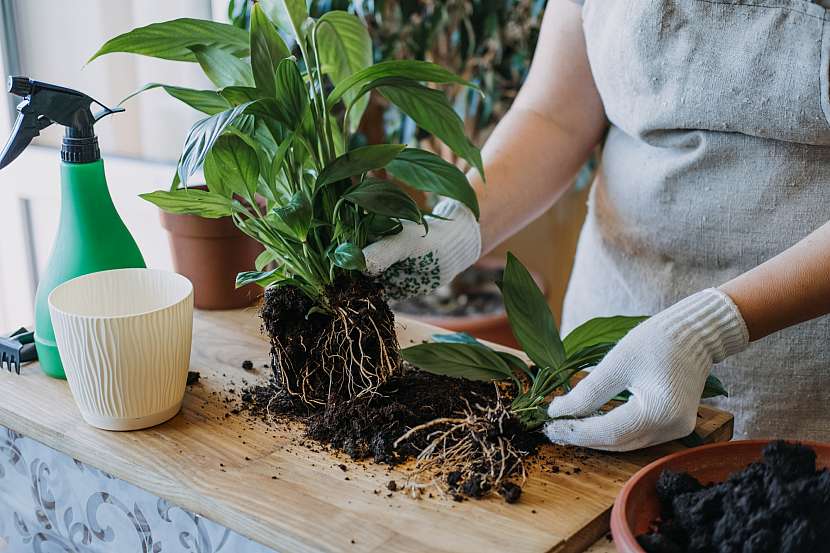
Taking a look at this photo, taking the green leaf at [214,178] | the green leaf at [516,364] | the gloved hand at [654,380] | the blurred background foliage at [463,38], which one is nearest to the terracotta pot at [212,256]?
the green leaf at [214,178]

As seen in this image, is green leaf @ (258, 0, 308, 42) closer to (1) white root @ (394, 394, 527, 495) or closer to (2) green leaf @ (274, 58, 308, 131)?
(2) green leaf @ (274, 58, 308, 131)

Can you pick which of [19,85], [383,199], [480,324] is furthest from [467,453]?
[480,324]

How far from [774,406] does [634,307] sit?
228 millimetres

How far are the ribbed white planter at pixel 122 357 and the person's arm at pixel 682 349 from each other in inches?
15.3

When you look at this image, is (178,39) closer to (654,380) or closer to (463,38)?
(654,380)

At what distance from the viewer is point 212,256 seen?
1222 mm

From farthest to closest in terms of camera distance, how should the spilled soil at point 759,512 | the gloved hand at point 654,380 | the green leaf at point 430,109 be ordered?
the green leaf at point 430,109 → the gloved hand at point 654,380 → the spilled soil at point 759,512

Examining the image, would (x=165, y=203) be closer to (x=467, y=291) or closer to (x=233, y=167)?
(x=233, y=167)

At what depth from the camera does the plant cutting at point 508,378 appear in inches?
33.2

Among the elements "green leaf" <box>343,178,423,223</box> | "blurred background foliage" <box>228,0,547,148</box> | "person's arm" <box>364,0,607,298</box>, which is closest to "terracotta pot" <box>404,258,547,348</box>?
"blurred background foliage" <box>228,0,547,148</box>

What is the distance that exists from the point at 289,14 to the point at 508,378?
0.46 meters

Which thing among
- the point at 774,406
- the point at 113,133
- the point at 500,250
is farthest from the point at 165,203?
the point at 500,250

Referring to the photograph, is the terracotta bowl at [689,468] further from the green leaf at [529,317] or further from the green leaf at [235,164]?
the green leaf at [235,164]

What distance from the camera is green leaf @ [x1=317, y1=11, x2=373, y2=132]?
1034 millimetres
